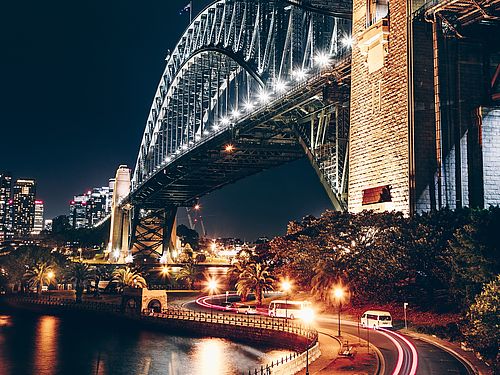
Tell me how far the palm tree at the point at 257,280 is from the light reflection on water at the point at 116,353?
693 centimetres

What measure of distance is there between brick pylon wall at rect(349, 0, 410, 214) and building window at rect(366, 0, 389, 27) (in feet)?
1.93

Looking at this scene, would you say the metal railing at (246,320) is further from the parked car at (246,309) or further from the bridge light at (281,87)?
the bridge light at (281,87)

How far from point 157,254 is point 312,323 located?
317 feet

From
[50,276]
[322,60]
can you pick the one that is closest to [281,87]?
[322,60]

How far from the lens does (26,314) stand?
7288cm

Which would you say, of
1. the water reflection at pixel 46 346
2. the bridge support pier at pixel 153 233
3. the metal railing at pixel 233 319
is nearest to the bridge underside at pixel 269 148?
the bridge support pier at pixel 153 233

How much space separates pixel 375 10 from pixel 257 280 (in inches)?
1005

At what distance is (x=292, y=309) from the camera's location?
4453cm

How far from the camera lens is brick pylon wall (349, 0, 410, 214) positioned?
3762 centimetres

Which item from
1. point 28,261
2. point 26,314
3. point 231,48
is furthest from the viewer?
point 28,261

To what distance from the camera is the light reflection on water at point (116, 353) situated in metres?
41.3

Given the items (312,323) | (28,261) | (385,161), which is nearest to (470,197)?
(385,161)

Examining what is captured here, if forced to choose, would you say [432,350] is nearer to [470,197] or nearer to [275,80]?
[470,197]

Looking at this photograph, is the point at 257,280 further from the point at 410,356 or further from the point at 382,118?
the point at 410,356
